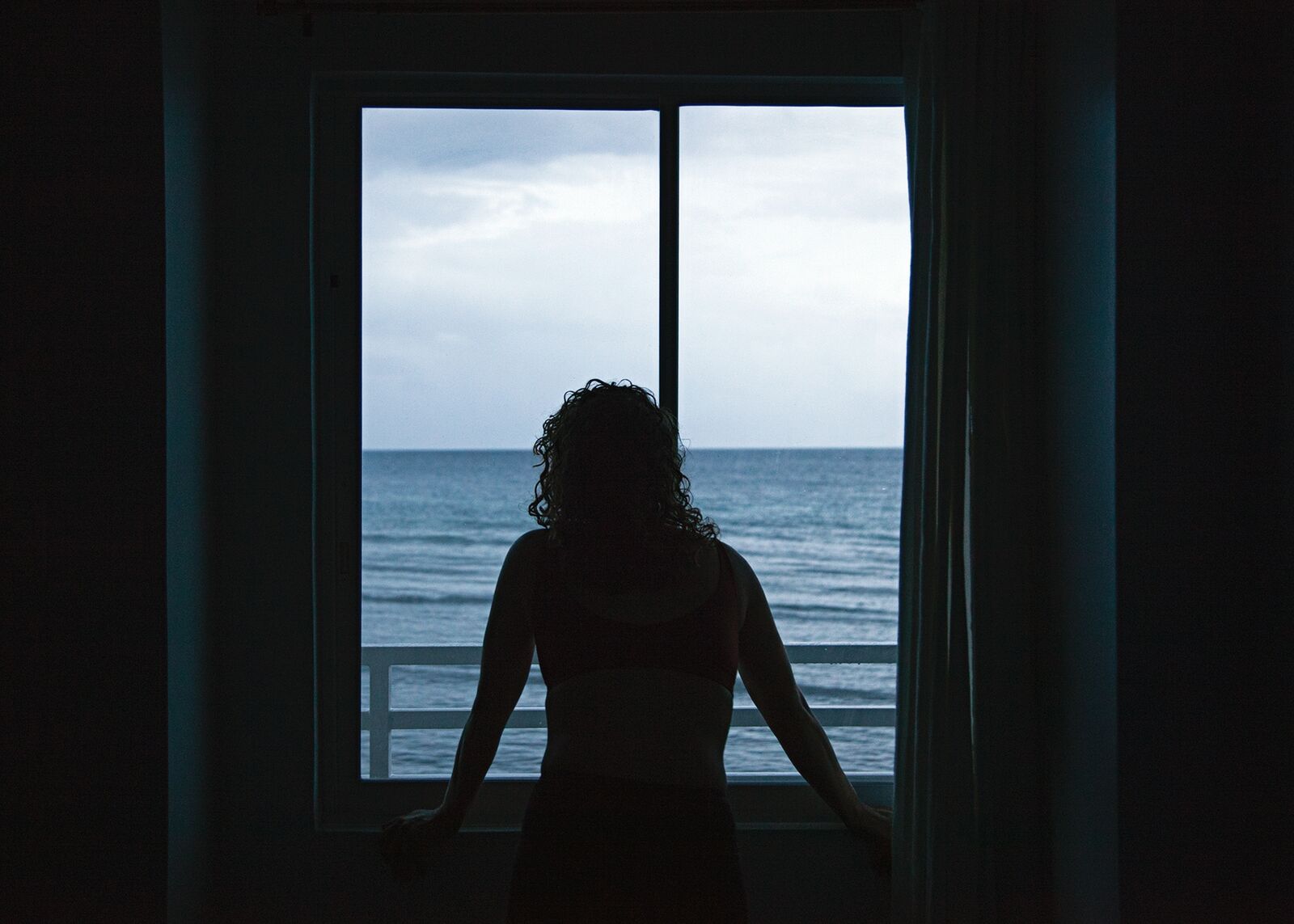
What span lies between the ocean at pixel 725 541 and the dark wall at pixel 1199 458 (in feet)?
18.4

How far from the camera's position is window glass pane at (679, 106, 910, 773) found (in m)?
12.8

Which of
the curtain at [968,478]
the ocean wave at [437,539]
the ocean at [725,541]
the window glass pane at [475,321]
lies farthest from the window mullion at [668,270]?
the ocean wave at [437,539]

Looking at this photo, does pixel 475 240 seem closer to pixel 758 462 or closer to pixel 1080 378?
pixel 758 462

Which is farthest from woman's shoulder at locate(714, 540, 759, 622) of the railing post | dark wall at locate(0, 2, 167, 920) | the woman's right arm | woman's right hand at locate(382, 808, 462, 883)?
the railing post

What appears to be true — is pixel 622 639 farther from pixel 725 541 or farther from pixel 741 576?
pixel 725 541

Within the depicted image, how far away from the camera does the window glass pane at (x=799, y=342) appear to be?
12.8 m

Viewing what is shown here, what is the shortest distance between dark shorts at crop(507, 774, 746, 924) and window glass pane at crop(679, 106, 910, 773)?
1023 centimetres

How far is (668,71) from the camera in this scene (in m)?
→ 1.96

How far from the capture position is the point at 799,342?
17.0m

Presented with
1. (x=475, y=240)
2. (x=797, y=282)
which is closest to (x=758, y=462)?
(x=797, y=282)

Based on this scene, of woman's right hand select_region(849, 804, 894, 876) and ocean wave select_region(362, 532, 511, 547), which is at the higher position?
woman's right hand select_region(849, 804, 894, 876)

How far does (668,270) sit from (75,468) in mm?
1144

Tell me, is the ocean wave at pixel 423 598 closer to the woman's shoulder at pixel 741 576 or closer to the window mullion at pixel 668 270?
the window mullion at pixel 668 270

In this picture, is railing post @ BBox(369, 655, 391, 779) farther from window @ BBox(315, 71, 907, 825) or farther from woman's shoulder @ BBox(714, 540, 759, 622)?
window @ BBox(315, 71, 907, 825)
